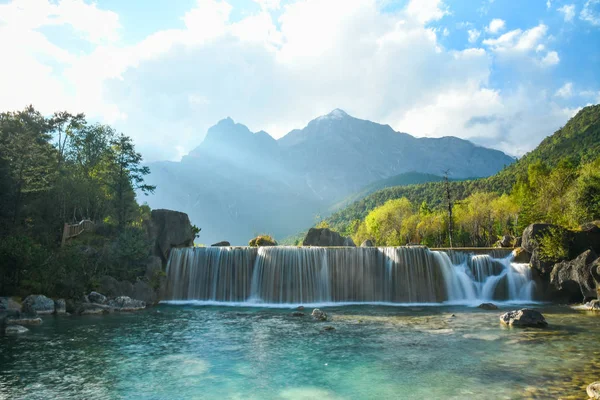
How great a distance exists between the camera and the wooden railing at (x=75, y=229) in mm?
31328

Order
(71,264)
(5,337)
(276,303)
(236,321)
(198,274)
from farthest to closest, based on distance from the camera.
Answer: (198,274), (276,303), (71,264), (236,321), (5,337)

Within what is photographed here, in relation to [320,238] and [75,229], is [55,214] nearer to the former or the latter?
[75,229]

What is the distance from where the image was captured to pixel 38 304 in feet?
77.2

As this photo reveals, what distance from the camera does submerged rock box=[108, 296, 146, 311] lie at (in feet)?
85.0

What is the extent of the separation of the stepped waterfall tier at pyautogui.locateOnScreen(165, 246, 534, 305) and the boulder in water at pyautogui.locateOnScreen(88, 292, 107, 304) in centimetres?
605

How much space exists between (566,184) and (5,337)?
2077 inches

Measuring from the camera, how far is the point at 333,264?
31.1 metres

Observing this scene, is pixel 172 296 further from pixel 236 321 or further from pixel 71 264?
pixel 236 321

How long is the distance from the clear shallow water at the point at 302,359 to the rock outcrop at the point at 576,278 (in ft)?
13.5

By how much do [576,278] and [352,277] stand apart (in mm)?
14664

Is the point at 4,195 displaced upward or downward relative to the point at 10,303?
upward

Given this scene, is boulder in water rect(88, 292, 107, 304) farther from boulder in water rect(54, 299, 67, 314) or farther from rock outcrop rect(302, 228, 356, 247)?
rock outcrop rect(302, 228, 356, 247)

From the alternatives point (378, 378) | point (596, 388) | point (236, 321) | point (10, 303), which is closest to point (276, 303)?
point (236, 321)

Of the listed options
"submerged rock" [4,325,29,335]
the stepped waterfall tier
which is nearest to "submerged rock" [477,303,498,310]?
the stepped waterfall tier
